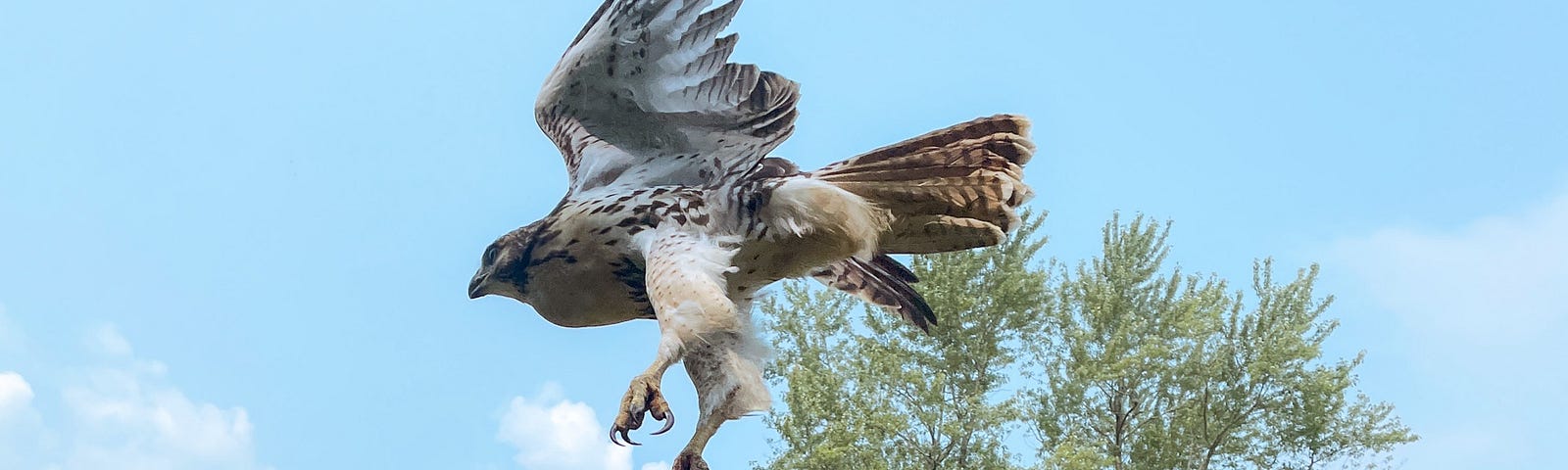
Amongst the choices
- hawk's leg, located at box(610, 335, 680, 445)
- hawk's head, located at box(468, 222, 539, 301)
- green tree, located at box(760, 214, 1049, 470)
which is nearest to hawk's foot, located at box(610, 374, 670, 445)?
hawk's leg, located at box(610, 335, 680, 445)

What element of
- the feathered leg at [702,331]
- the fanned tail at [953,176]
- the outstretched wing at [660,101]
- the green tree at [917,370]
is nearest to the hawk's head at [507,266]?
the outstretched wing at [660,101]

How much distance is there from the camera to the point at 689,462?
11.7 feet

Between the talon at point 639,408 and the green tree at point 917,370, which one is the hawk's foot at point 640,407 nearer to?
the talon at point 639,408

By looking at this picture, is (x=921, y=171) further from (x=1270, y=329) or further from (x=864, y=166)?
(x=1270, y=329)

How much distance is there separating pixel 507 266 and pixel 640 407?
93 cm

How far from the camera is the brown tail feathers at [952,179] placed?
3902 millimetres

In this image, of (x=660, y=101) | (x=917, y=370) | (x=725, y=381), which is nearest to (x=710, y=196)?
(x=660, y=101)

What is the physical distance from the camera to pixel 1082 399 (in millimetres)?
12117

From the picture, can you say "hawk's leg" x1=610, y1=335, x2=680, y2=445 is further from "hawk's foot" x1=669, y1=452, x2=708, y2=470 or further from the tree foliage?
the tree foliage

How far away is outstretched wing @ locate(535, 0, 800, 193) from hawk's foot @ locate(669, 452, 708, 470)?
2.70ft

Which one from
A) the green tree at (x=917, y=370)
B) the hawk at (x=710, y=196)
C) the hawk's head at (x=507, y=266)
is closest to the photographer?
the hawk at (x=710, y=196)

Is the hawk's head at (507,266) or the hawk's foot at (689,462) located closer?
the hawk's foot at (689,462)

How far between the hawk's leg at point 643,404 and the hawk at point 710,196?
1.01ft

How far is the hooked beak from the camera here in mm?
4102
